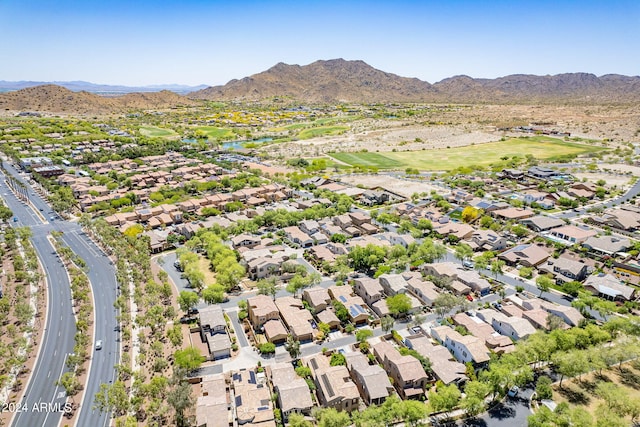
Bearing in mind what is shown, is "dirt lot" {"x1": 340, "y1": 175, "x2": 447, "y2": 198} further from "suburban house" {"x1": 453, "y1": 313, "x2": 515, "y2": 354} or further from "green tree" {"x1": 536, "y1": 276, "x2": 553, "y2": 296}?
"suburban house" {"x1": 453, "y1": 313, "x2": 515, "y2": 354}

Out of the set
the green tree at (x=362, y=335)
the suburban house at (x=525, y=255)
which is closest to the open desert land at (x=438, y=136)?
the suburban house at (x=525, y=255)

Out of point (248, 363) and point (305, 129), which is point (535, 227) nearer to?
point (248, 363)

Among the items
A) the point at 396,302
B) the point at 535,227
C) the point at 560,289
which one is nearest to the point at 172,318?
the point at 396,302

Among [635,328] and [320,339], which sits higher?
[635,328]

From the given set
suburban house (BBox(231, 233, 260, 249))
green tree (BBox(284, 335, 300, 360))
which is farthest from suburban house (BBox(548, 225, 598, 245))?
suburban house (BBox(231, 233, 260, 249))

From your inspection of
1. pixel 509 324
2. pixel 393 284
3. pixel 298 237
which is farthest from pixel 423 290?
pixel 298 237

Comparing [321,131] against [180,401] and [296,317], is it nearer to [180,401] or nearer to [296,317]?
[296,317]
